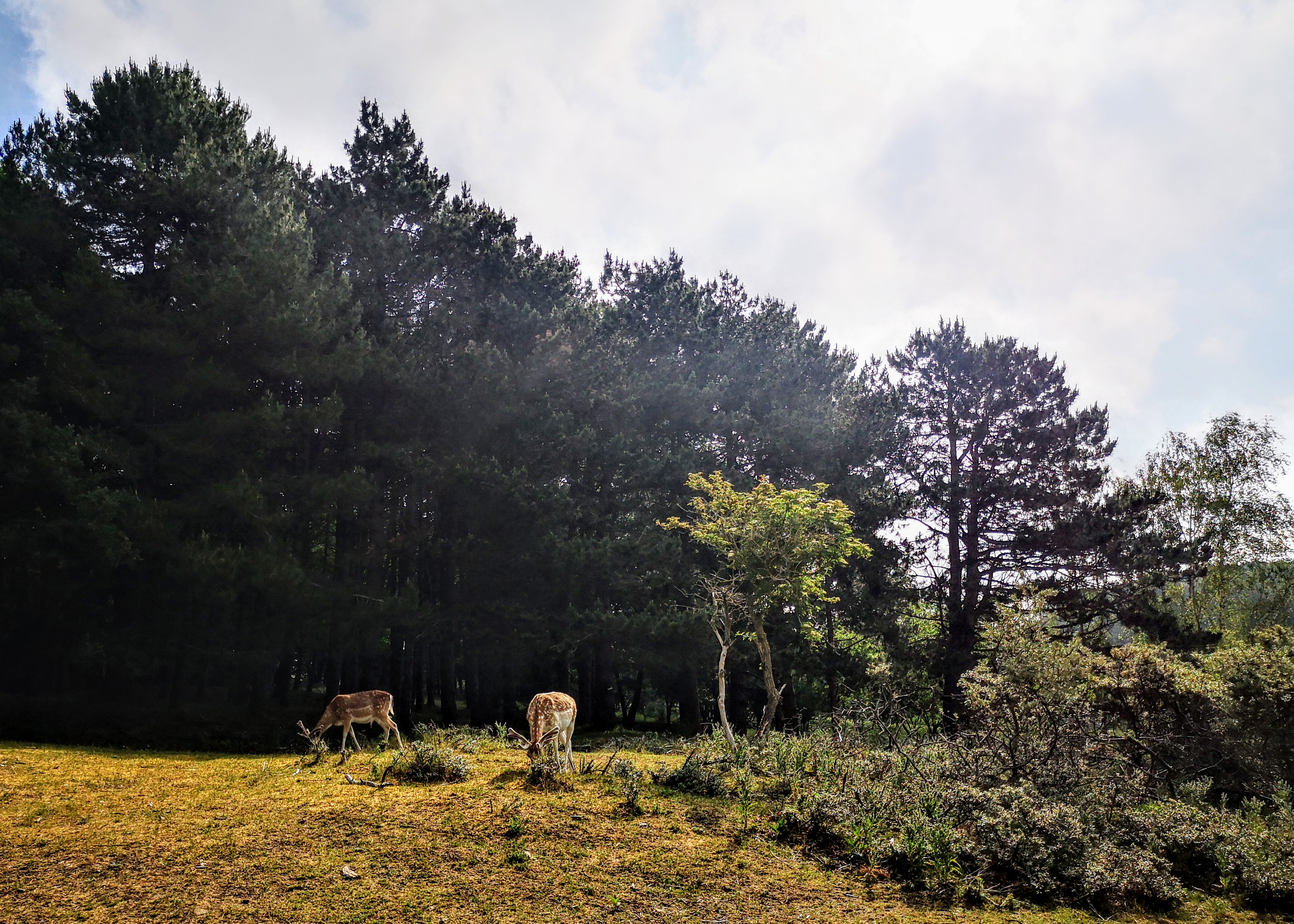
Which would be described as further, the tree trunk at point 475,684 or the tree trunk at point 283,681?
the tree trunk at point 283,681

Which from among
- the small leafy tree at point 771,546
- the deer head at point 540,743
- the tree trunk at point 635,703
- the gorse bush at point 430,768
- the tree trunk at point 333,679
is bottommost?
the tree trunk at point 635,703

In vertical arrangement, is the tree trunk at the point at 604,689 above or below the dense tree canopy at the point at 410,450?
below

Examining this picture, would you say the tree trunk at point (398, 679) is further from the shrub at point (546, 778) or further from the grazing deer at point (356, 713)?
the shrub at point (546, 778)

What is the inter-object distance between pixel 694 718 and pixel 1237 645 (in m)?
15.5

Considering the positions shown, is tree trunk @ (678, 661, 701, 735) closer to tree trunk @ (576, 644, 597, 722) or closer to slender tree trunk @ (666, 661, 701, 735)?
slender tree trunk @ (666, 661, 701, 735)

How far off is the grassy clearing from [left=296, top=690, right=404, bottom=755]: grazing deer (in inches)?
88.3

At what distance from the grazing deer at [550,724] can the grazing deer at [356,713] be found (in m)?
2.70

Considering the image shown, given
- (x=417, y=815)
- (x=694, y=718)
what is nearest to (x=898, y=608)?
(x=694, y=718)

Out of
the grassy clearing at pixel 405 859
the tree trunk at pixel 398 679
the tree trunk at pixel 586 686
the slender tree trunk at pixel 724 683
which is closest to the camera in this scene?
the grassy clearing at pixel 405 859

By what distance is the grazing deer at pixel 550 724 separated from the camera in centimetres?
935

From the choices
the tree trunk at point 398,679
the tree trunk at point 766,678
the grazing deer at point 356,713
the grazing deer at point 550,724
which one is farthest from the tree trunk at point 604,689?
the grazing deer at point 550,724

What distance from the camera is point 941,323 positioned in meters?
26.2

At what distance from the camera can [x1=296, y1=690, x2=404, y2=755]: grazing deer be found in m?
11.2

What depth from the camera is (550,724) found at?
951 cm
